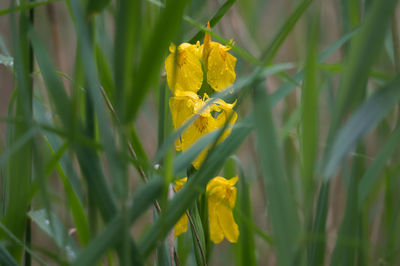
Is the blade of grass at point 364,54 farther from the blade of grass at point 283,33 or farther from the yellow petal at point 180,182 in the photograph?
the yellow petal at point 180,182

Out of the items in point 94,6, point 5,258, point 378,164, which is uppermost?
point 94,6

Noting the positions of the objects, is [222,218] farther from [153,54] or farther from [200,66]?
[153,54]

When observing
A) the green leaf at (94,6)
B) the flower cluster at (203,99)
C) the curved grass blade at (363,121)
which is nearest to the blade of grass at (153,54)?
the green leaf at (94,6)

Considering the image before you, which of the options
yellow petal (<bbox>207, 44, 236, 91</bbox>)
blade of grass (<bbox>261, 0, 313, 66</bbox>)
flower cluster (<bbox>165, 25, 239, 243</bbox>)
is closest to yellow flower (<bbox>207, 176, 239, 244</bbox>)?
flower cluster (<bbox>165, 25, 239, 243</bbox>)

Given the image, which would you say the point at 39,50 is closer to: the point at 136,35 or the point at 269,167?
the point at 136,35

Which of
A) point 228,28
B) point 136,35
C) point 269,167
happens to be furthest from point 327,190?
point 228,28

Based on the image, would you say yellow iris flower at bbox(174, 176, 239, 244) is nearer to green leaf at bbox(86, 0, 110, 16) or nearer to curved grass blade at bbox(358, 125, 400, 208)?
curved grass blade at bbox(358, 125, 400, 208)

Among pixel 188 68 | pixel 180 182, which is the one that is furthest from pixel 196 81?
pixel 180 182
